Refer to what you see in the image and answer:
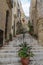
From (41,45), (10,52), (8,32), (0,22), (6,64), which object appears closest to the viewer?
(6,64)

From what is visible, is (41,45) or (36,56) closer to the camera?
(36,56)

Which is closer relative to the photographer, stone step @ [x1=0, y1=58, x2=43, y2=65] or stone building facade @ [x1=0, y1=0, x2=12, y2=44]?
stone step @ [x1=0, y1=58, x2=43, y2=65]

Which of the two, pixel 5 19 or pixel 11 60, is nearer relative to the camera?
pixel 11 60

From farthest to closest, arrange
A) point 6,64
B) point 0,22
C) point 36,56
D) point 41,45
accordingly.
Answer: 1. point 41,45
2. point 0,22
3. point 36,56
4. point 6,64

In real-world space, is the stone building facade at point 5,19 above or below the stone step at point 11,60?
above

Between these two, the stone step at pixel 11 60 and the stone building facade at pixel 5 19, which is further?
the stone building facade at pixel 5 19

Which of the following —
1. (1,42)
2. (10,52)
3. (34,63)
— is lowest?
(34,63)

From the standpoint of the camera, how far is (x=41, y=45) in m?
9.89

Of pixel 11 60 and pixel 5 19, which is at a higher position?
pixel 5 19

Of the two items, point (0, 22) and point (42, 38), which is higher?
point (0, 22)

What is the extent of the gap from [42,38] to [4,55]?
313 centimetres

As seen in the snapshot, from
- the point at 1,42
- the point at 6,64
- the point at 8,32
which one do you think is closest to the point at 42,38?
the point at 1,42

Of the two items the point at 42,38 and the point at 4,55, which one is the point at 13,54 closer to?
the point at 4,55

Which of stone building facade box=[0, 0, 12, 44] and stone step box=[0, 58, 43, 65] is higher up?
stone building facade box=[0, 0, 12, 44]
